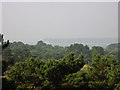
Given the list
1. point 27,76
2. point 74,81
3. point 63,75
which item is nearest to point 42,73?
point 27,76

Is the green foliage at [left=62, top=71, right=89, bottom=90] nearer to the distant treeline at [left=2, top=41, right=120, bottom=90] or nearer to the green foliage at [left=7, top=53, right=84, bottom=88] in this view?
the distant treeline at [left=2, top=41, right=120, bottom=90]

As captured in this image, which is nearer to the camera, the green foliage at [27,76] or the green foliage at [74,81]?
the green foliage at [74,81]

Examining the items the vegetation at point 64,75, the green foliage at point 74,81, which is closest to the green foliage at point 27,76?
the vegetation at point 64,75

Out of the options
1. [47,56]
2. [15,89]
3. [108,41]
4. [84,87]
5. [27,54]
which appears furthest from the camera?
[108,41]

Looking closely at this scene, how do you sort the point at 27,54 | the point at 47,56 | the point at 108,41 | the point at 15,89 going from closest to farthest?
the point at 15,89
the point at 27,54
the point at 47,56
the point at 108,41

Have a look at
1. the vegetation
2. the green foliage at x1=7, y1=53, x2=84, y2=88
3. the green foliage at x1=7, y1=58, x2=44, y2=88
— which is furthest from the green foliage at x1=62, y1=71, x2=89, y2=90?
the green foliage at x1=7, y1=58, x2=44, y2=88

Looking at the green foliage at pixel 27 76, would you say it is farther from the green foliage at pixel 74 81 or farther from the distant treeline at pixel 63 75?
the green foliage at pixel 74 81

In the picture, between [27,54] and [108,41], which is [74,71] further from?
[108,41]

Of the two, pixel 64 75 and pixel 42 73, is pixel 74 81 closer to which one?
pixel 64 75

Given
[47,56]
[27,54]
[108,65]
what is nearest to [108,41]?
[47,56]

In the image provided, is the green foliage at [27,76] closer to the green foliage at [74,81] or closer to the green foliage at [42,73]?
the green foliage at [42,73]

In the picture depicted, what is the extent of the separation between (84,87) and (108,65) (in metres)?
2.69

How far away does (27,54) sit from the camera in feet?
117

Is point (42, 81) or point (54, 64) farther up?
point (54, 64)
